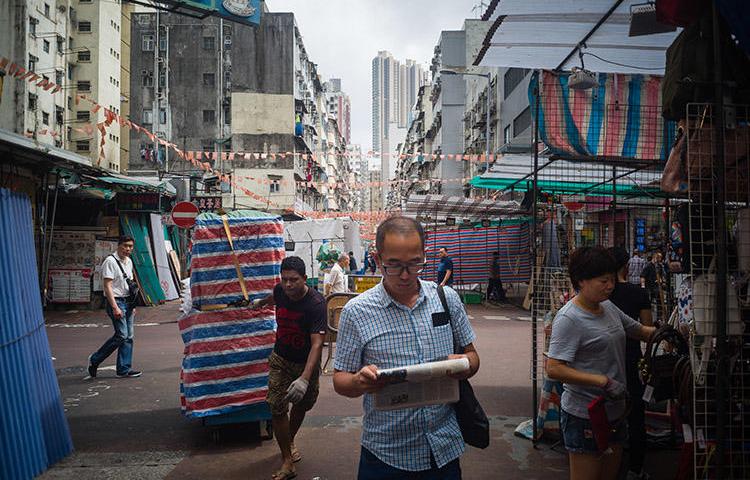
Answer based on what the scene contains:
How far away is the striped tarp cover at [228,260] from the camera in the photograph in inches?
217

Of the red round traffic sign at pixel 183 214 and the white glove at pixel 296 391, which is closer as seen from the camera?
the white glove at pixel 296 391

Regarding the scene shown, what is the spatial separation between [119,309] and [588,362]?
6.78 metres

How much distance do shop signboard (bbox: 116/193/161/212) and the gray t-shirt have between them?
57.9 ft

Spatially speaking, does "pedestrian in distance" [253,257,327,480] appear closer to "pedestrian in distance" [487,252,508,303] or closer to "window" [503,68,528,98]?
"pedestrian in distance" [487,252,508,303]

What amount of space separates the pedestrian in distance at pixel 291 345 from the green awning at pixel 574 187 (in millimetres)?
4155

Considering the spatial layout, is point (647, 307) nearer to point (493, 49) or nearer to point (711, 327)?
point (711, 327)

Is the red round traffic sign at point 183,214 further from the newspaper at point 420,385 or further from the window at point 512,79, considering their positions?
the window at point 512,79

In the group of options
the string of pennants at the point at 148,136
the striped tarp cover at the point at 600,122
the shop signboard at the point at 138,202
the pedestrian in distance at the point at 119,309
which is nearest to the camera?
the striped tarp cover at the point at 600,122

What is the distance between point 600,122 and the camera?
503 centimetres

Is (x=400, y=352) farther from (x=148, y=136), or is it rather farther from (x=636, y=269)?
(x=148, y=136)

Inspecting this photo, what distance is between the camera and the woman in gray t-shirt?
3166 mm

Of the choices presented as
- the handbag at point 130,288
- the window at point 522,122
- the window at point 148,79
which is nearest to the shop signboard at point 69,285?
the handbag at point 130,288

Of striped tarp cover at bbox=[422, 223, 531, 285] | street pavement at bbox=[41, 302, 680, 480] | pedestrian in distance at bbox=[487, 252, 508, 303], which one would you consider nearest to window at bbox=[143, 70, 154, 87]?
striped tarp cover at bbox=[422, 223, 531, 285]

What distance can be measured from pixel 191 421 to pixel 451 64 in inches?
2066
